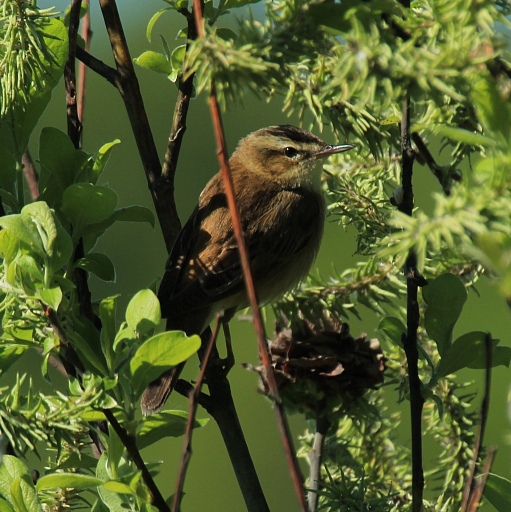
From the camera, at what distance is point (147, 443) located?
112 cm

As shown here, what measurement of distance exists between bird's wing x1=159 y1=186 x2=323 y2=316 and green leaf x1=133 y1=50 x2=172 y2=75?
0.66 metres

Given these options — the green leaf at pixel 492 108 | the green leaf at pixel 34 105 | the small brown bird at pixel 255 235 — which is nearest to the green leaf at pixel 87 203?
the green leaf at pixel 34 105

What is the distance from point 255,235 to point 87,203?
1.71 meters

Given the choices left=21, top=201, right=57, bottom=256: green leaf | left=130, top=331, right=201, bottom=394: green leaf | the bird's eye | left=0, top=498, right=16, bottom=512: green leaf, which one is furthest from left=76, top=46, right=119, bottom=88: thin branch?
the bird's eye

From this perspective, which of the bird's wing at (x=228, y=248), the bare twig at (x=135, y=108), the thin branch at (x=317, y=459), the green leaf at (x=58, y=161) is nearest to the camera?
the green leaf at (x=58, y=161)

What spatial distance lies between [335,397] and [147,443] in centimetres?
65

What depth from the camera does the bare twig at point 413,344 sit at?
106 cm

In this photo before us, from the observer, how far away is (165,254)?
702 centimetres

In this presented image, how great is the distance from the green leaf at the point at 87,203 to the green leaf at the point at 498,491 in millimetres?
689

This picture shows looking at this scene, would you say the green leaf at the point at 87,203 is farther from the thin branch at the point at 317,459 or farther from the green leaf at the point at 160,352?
the thin branch at the point at 317,459

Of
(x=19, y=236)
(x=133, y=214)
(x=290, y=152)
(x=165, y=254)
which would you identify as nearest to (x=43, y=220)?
(x=19, y=236)

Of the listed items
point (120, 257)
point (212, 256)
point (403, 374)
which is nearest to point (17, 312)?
point (403, 374)

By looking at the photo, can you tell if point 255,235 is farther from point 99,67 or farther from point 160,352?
point 160,352

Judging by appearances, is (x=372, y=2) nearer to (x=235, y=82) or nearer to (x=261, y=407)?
(x=235, y=82)
